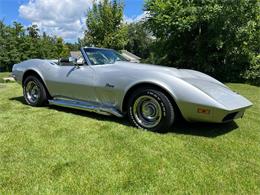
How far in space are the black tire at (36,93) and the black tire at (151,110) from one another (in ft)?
6.78

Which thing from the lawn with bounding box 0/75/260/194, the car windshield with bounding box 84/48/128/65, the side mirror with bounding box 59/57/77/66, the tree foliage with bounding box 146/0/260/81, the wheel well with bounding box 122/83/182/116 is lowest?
the lawn with bounding box 0/75/260/194

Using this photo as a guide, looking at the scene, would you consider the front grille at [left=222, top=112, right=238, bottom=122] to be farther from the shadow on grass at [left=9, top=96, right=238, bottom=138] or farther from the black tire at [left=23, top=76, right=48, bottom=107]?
the black tire at [left=23, top=76, right=48, bottom=107]

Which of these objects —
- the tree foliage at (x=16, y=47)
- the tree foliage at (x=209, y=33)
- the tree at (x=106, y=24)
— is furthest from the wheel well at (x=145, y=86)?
the tree foliage at (x=16, y=47)

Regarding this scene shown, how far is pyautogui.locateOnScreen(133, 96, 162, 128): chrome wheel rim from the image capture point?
4066 millimetres

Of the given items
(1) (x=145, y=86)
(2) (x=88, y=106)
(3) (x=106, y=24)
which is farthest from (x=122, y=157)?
(3) (x=106, y=24)

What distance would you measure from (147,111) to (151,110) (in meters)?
0.08

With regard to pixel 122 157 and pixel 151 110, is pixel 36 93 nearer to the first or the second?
pixel 151 110

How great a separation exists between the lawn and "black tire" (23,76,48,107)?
0.82 m

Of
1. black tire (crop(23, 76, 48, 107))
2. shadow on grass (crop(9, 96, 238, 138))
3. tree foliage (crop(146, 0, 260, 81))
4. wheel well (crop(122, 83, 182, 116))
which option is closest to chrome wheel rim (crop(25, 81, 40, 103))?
black tire (crop(23, 76, 48, 107))

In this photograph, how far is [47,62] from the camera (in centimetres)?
554

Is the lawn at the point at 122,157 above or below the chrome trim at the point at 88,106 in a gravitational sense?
below

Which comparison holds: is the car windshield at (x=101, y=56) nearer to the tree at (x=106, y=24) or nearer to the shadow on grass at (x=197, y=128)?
the shadow on grass at (x=197, y=128)

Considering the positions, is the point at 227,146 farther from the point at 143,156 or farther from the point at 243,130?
the point at 143,156

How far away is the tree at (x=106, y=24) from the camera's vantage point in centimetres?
1909
